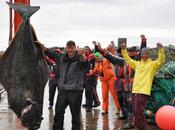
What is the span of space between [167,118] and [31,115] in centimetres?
360

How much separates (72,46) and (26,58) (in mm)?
1690

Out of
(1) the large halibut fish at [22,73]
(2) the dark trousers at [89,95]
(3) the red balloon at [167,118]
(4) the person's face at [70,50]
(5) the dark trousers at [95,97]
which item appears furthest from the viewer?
(5) the dark trousers at [95,97]

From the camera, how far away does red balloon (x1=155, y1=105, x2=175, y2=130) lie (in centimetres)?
1116

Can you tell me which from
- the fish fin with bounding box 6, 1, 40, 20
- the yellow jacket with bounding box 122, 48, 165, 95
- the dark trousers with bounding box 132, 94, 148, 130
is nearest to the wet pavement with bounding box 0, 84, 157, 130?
the dark trousers with bounding box 132, 94, 148, 130

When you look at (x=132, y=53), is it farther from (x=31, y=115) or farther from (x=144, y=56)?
(x=31, y=115)

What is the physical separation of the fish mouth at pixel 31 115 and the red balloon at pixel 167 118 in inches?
134

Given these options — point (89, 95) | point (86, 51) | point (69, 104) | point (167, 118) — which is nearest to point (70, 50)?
point (69, 104)

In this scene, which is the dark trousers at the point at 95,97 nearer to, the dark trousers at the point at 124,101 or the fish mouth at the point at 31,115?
the dark trousers at the point at 124,101

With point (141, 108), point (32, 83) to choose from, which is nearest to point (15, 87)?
point (32, 83)

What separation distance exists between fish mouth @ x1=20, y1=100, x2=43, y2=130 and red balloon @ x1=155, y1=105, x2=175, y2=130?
3.41 m

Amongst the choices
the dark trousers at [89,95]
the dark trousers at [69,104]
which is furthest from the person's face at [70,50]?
the dark trousers at [89,95]

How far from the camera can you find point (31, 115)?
28.3 ft

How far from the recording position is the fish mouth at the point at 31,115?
8.52 meters

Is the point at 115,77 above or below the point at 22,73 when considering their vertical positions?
below
